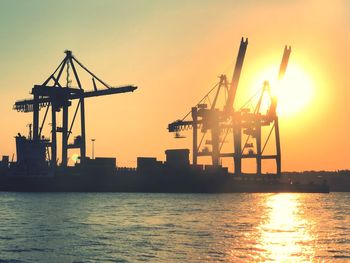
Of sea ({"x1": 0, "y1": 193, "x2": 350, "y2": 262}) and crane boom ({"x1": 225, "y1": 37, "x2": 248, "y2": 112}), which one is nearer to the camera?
sea ({"x1": 0, "y1": 193, "x2": 350, "y2": 262})

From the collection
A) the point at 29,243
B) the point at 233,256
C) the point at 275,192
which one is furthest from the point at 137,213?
the point at 275,192

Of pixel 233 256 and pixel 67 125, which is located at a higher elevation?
pixel 67 125

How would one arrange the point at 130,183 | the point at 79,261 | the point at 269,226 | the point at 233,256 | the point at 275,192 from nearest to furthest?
the point at 79,261 → the point at 233,256 → the point at 269,226 → the point at 130,183 → the point at 275,192

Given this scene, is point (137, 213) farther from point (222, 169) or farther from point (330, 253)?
A: point (222, 169)

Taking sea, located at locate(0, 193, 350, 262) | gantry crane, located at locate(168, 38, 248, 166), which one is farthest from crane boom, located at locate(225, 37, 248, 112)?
sea, located at locate(0, 193, 350, 262)

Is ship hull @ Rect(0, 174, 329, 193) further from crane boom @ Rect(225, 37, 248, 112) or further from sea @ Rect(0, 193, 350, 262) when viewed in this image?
sea @ Rect(0, 193, 350, 262)

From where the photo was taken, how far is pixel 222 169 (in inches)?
5497

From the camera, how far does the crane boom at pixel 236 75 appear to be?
132m

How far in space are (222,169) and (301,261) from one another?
109 metres

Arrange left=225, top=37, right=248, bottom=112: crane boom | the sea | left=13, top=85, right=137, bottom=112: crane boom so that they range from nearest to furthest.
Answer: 1. the sea
2. left=13, top=85, right=137, bottom=112: crane boom
3. left=225, top=37, right=248, bottom=112: crane boom

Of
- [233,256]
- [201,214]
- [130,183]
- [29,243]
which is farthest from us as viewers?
[130,183]

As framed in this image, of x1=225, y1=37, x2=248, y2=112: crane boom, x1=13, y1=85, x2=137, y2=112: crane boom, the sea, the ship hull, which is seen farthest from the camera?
x1=225, y1=37, x2=248, y2=112: crane boom

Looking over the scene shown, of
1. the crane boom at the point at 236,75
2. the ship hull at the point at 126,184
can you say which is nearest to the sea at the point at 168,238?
the ship hull at the point at 126,184

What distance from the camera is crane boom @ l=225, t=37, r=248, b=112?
132 metres
